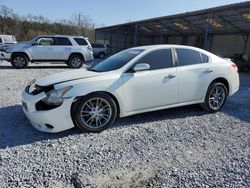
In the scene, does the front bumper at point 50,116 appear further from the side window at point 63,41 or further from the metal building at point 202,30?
the metal building at point 202,30

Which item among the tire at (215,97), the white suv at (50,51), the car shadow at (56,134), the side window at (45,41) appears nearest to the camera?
the car shadow at (56,134)

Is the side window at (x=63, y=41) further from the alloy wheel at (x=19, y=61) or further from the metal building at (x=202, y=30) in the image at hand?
the metal building at (x=202, y=30)

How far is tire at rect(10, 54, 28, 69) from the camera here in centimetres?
1412

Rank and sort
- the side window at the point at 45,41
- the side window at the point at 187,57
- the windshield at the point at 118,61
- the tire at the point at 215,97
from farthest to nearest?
1. the side window at the point at 45,41
2. the tire at the point at 215,97
3. the side window at the point at 187,57
4. the windshield at the point at 118,61

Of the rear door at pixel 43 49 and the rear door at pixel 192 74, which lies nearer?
the rear door at pixel 192 74

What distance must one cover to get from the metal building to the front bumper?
14153mm

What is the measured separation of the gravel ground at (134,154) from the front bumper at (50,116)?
170 mm

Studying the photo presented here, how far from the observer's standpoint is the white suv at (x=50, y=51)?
14.1m

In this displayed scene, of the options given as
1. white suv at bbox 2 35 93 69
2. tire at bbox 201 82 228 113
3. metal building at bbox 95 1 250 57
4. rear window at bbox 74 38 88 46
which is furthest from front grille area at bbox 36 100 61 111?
metal building at bbox 95 1 250 57

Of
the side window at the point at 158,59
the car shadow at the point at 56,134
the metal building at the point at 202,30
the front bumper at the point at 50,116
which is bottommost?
the car shadow at the point at 56,134

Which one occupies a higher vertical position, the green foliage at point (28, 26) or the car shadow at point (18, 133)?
the green foliage at point (28, 26)

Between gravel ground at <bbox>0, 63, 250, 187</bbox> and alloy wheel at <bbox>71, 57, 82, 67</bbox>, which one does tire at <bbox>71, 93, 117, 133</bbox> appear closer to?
gravel ground at <bbox>0, 63, 250, 187</bbox>

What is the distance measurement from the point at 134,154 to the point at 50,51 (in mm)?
12070

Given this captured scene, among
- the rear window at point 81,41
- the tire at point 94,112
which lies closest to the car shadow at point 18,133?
the tire at point 94,112
